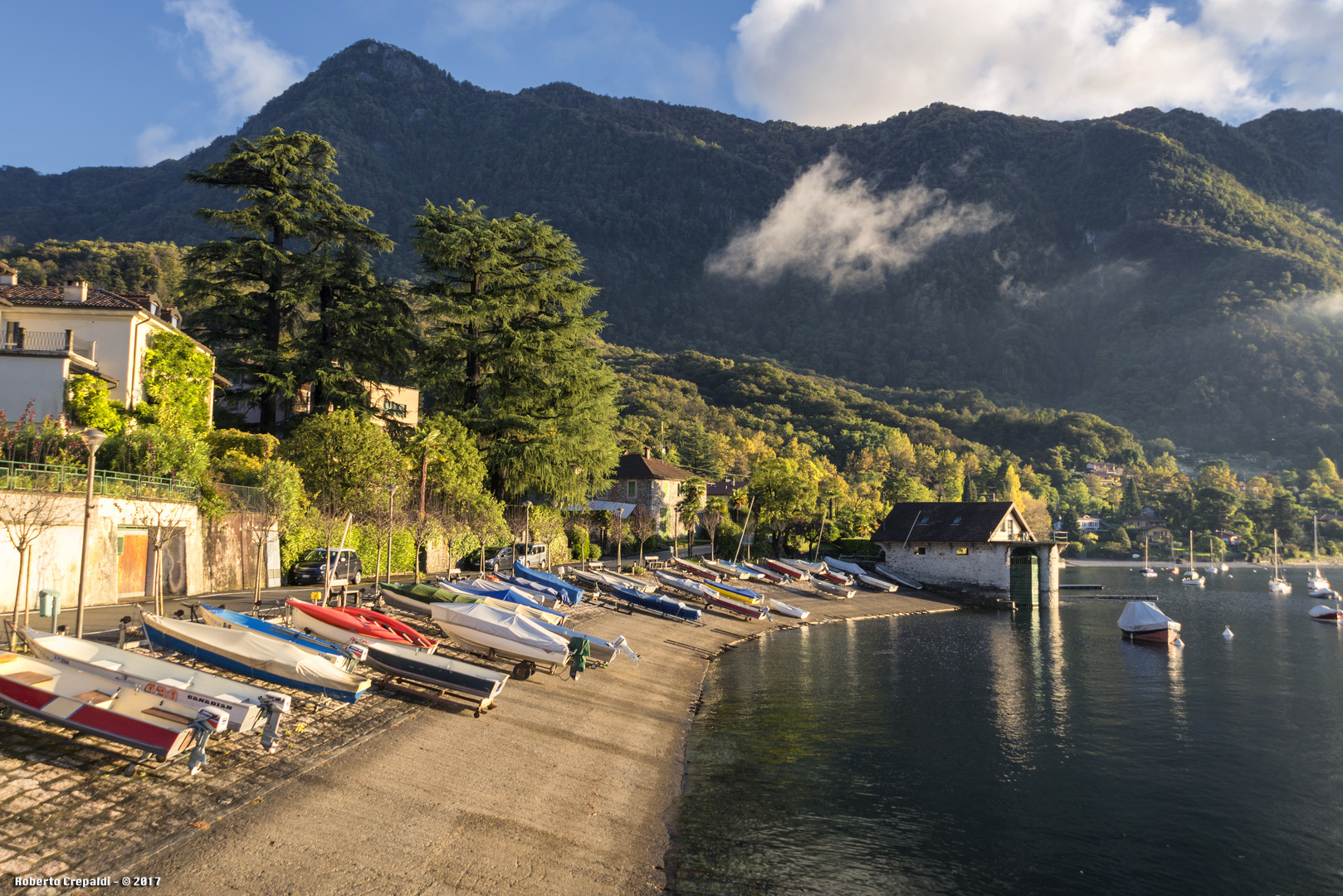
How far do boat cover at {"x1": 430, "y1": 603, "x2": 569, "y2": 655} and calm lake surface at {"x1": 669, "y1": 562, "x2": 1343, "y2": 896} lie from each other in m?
4.86

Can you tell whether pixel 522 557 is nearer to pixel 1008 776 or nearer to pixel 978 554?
pixel 1008 776

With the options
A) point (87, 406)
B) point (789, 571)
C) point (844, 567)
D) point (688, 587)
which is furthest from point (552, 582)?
point (844, 567)

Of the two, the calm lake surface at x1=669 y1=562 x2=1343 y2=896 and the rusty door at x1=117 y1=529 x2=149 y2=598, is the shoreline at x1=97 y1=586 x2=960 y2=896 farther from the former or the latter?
the rusty door at x1=117 y1=529 x2=149 y2=598

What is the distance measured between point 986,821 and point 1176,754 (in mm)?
10008

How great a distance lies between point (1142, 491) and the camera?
633ft

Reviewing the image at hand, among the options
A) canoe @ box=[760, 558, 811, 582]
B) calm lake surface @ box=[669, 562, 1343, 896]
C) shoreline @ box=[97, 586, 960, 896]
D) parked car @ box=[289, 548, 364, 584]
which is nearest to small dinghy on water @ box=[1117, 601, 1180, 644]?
calm lake surface @ box=[669, 562, 1343, 896]

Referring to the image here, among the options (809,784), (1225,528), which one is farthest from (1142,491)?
(809,784)

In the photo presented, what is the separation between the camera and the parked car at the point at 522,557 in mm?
42250

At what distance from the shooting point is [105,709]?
38.5 ft

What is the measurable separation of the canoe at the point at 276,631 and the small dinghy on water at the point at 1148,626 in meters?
46.5

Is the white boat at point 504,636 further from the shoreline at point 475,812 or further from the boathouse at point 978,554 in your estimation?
the boathouse at point 978,554

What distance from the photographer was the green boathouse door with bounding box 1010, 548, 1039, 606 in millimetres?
68250

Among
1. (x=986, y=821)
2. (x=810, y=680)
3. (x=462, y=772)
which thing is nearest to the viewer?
(x=462, y=772)

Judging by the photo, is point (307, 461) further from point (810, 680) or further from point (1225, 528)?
point (1225, 528)
